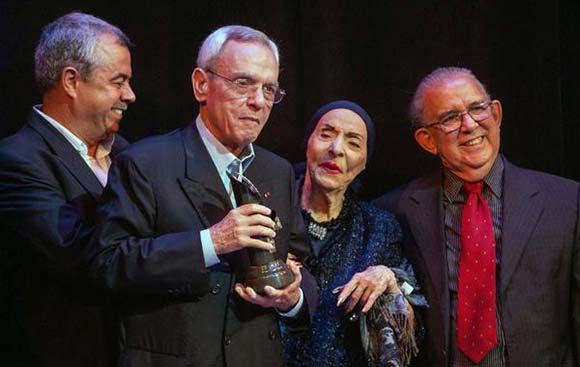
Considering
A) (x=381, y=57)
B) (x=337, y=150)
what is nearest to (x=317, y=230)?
(x=337, y=150)

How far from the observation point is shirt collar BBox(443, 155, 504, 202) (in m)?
3.08

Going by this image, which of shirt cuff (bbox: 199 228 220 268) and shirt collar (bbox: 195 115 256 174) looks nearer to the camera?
shirt cuff (bbox: 199 228 220 268)

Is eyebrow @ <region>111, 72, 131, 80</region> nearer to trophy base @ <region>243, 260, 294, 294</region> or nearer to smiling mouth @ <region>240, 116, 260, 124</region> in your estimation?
smiling mouth @ <region>240, 116, 260, 124</region>

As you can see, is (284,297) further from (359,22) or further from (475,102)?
(359,22)

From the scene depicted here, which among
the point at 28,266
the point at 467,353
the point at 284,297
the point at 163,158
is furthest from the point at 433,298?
the point at 28,266

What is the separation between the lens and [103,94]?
9.00 ft

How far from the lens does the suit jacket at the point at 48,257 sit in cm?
233

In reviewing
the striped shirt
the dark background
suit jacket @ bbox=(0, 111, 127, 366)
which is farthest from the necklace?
suit jacket @ bbox=(0, 111, 127, 366)

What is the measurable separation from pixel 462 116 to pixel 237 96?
119 centimetres

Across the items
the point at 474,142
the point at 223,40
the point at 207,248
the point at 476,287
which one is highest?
the point at 223,40

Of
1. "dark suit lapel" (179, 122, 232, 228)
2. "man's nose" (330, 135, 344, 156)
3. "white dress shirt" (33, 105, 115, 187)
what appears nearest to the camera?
"dark suit lapel" (179, 122, 232, 228)

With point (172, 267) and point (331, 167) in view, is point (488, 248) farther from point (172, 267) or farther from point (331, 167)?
point (172, 267)

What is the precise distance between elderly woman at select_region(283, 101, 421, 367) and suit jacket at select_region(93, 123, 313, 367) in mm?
522

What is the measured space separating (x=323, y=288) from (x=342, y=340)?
0.22 m
